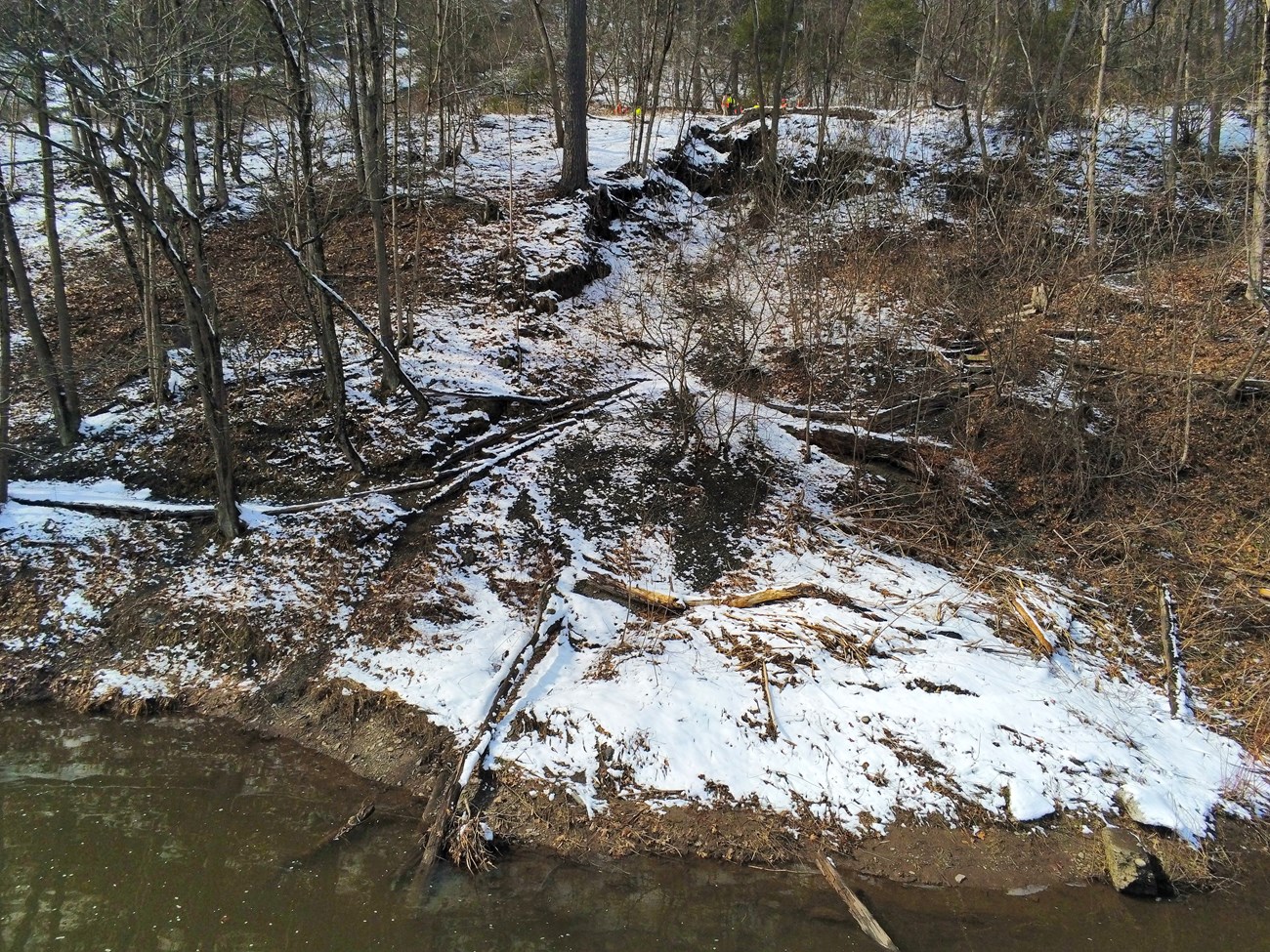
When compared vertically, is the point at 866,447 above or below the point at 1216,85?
below

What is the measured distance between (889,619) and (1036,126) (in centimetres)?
1775

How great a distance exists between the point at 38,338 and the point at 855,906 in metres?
12.2

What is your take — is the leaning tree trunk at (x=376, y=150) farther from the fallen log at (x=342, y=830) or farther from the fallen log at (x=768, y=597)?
the fallen log at (x=342, y=830)

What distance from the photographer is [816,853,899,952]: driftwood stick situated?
521 centimetres

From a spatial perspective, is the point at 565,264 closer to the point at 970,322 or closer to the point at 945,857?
the point at 970,322

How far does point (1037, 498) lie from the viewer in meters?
10.1

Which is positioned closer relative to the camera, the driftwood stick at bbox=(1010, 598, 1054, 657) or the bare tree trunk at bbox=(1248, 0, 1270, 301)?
the driftwood stick at bbox=(1010, 598, 1054, 657)

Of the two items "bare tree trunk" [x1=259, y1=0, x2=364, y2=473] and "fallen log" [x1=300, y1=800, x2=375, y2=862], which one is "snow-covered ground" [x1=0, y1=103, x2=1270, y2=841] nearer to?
"bare tree trunk" [x1=259, y1=0, x2=364, y2=473]

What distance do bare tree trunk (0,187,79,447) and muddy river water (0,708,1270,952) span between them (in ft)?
18.8

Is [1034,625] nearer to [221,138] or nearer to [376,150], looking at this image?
[376,150]

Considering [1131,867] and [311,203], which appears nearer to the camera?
[1131,867]

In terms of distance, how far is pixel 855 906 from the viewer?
5461mm

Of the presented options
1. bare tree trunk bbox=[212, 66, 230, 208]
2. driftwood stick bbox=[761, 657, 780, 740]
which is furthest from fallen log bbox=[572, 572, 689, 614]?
bare tree trunk bbox=[212, 66, 230, 208]

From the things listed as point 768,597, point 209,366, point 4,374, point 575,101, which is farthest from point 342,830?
point 575,101
